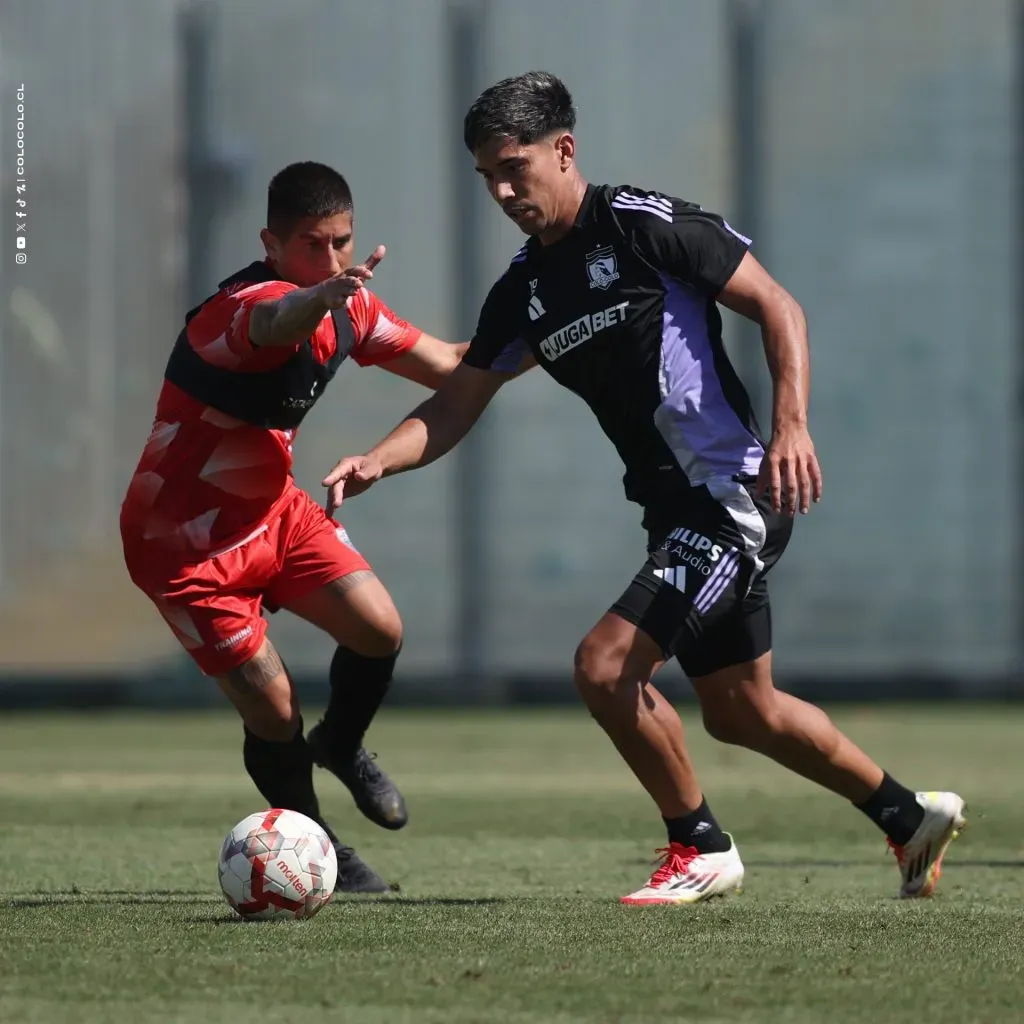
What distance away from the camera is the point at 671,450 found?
19.0 ft

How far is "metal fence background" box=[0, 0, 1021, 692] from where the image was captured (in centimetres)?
1642

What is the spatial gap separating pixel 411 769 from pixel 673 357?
5.68m

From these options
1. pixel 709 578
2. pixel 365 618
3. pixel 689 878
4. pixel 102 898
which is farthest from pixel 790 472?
pixel 102 898

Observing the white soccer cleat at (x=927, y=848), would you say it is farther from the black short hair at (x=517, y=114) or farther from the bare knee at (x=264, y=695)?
the black short hair at (x=517, y=114)

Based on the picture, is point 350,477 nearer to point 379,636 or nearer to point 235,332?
point 235,332

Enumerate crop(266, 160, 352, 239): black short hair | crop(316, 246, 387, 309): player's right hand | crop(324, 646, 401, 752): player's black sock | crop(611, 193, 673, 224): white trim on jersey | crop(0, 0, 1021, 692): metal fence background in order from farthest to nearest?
crop(0, 0, 1021, 692): metal fence background < crop(324, 646, 401, 752): player's black sock < crop(266, 160, 352, 239): black short hair < crop(611, 193, 673, 224): white trim on jersey < crop(316, 246, 387, 309): player's right hand

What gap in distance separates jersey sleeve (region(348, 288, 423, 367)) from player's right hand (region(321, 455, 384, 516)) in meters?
0.86

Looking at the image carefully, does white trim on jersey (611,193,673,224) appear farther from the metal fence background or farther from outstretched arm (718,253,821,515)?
the metal fence background

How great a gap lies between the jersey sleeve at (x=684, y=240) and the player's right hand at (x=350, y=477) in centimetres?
102

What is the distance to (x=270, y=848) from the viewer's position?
5195mm

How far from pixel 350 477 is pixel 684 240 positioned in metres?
1.20

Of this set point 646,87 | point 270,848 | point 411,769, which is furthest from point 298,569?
point 646,87

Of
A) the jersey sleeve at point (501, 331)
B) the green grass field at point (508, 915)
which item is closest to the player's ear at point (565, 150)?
the jersey sleeve at point (501, 331)

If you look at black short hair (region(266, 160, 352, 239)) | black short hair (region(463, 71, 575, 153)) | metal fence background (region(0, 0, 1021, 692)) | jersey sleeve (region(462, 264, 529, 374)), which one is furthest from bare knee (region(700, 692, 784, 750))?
metal fence background (region(0, 0, 1021, 692))
